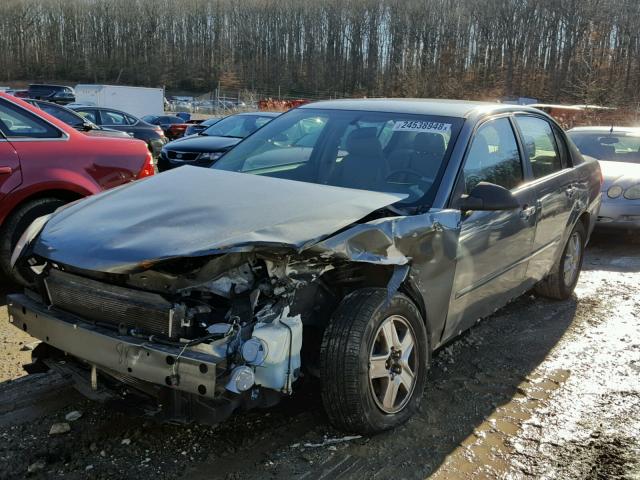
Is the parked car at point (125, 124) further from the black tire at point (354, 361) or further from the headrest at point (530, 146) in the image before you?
the black tire at point (354, 361)

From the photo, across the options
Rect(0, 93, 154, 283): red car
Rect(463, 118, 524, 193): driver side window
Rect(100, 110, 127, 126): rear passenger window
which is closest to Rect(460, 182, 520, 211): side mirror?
Rect(463, 118, 524, 193): driver side window

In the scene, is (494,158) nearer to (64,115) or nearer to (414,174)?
(414,174)

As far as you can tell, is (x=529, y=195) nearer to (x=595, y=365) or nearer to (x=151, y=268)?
(x=595, y=365)

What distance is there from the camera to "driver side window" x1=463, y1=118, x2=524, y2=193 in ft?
11.9

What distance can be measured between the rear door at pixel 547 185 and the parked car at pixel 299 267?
31cm

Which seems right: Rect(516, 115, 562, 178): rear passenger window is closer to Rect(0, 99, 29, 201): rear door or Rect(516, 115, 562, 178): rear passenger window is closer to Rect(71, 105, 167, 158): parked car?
Rect(0, 99, 29, 201): rear door

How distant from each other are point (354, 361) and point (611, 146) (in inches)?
309

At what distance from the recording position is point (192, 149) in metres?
9.73

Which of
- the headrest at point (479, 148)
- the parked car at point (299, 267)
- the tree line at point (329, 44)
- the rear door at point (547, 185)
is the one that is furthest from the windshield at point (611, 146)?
the tree line at point (329, 44)

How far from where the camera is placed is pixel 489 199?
3299 millimetres

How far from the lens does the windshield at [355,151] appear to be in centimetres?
355

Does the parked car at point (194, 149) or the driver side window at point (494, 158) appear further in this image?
the parked car at point (194, 149)

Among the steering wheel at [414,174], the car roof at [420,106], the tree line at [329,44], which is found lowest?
the steering wheel at [414,174]

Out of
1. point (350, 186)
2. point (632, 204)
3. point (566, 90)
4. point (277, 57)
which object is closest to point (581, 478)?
point (350, 186)
